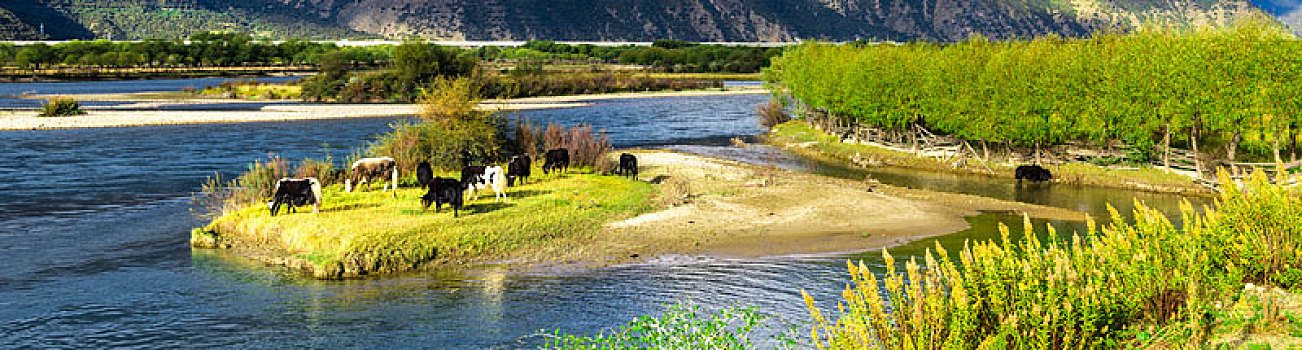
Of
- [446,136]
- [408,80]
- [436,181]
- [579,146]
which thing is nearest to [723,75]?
[408,80]

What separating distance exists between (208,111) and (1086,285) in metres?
91.9

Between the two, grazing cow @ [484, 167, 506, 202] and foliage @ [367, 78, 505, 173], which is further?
foliage @ [367, 78, 505, 173]

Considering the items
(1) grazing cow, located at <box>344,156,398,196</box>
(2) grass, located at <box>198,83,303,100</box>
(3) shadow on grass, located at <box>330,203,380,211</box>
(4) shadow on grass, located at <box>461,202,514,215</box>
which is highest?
(2) grass, located at <box>198,83,303,100</box>

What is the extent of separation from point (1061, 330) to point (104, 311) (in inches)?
736

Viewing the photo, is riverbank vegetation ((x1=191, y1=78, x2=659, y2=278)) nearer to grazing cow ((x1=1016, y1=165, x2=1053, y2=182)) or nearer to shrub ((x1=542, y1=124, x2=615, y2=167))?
shrub ((x1=542, y1=124, x2=615, y2=167))

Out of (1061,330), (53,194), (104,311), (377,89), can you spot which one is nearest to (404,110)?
(377,89)

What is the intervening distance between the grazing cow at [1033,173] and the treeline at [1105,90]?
2853 millimetres

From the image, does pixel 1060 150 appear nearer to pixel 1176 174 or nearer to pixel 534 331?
pixel 1176 174

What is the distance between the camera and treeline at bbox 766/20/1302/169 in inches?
1693

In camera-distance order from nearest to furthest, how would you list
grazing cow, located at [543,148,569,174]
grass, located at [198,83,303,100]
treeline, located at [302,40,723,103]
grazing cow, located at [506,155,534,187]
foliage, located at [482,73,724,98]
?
grazing cow, located at [506,155,534,187] → grazing cow, located at [543,148,569,174] → treeline, located at [302,40,723,103] → grass, located at [198,83,303,100] → foliage, located at [482,73,724,98]

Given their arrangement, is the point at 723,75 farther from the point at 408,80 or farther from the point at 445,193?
the point at 445,193

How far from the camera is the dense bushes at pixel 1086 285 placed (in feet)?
36.3

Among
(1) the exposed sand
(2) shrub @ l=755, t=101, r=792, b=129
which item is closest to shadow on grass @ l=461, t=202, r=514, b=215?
(1) the exposed sand

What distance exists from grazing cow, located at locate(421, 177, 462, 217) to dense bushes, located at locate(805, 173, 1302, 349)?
18.7 m
